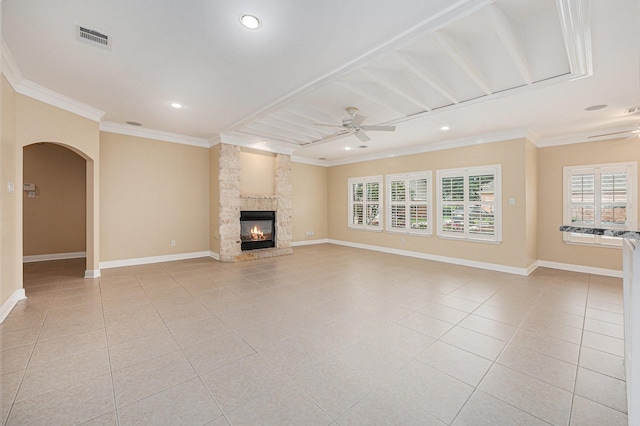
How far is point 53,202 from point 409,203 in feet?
28.9

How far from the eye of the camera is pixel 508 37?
96.7 inches

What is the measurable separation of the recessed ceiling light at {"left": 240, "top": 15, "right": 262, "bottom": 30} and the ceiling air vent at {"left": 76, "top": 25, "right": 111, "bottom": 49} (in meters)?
1.46

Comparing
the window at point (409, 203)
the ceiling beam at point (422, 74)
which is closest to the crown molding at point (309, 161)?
the window at point (409, 203)

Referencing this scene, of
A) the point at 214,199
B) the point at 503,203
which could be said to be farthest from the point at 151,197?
the point at 503,203

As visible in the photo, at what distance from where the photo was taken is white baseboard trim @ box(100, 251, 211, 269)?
5416 millimetres

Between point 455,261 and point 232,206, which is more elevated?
point 232,206

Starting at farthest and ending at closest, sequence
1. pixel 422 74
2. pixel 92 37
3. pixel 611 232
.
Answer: pixel 422 74 < pixel 92 37 < pixel 611 232

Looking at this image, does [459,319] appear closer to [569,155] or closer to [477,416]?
[477,416]

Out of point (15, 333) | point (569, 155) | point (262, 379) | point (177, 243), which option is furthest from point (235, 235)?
point (569, 155)

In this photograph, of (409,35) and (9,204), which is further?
(9,204)

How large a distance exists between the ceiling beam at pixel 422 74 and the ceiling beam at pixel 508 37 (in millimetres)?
783

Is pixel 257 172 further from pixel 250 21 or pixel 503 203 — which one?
pixel 503 203

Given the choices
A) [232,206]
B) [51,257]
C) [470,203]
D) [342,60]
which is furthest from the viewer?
[232,206]

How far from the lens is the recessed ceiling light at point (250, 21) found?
227cm
